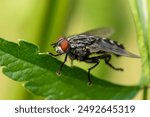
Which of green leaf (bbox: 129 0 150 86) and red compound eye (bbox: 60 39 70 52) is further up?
green leaf (bbox: 129 0 150 86)

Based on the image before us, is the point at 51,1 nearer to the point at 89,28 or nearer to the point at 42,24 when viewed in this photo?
the point at 42,24

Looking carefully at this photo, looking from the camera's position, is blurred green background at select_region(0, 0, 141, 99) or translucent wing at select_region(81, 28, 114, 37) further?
translucent wing at select_region(81, 28, 114, 37)

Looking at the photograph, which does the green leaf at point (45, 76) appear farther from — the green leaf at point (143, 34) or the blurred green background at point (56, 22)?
the blurred green background at point (56, 22)

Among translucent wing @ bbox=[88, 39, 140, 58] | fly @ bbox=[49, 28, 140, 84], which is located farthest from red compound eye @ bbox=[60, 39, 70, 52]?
translucent wing @ bbox=[88, 39, 140, 58]

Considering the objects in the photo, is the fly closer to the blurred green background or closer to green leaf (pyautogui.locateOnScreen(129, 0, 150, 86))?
the blurred green background

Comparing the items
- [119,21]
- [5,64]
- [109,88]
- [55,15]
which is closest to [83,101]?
[109,88]

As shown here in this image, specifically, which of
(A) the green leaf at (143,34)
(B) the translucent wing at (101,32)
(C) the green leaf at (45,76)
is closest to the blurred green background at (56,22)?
(B) the translucent wing at (101,32)
